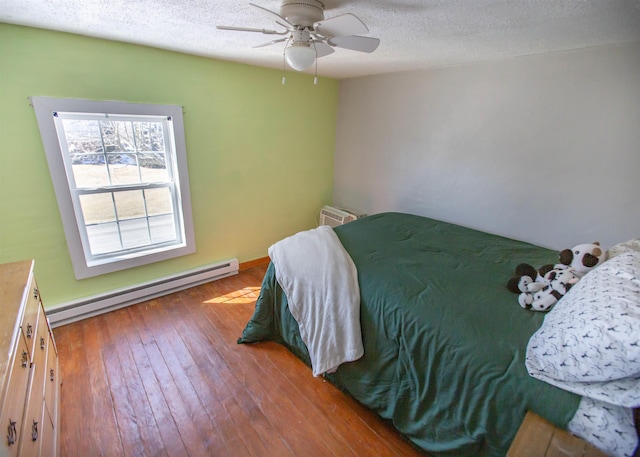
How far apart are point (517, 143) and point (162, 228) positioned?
10.4 ft

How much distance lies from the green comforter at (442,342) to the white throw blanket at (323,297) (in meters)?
0.08

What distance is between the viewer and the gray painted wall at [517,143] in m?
1.97

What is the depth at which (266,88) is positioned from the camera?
3.01 metres

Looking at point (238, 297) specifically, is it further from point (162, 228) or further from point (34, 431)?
point (34, 431)

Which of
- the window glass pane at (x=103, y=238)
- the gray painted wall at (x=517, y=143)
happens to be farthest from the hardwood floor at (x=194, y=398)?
the gray painted wall at (x=517, y=143)

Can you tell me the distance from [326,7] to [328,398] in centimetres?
213

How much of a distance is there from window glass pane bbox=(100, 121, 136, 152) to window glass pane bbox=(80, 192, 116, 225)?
14.9 inches

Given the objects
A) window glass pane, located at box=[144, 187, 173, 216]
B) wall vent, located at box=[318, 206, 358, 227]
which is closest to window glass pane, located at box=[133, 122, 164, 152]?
window glass pane, located at box=[144, 187, 173, 216]

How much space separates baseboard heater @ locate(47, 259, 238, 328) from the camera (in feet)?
7.61

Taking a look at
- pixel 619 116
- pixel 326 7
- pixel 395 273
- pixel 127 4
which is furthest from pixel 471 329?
pixel 127 4

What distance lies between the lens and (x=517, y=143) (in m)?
2.38

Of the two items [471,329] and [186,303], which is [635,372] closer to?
[471,329]

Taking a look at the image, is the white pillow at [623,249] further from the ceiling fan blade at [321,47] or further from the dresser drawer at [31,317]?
the dresser drawer at [31,317]

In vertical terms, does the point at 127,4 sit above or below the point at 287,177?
above
